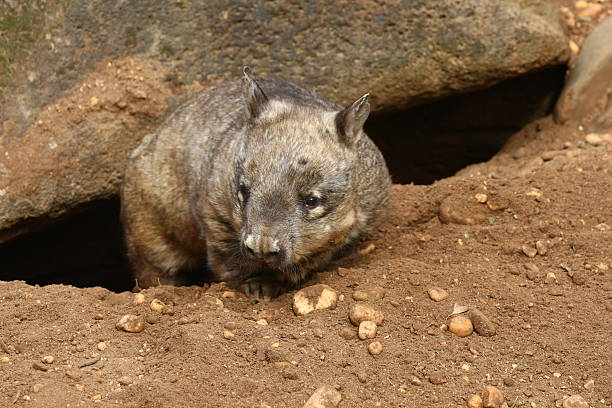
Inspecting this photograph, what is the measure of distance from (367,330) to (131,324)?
1.13 m

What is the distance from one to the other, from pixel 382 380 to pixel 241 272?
1377 millimetres

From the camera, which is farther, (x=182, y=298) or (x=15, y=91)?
(x=15, y=91)

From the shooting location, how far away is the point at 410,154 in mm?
7316

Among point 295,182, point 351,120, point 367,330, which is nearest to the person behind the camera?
point 367,330

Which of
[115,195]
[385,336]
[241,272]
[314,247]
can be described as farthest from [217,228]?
[115,195]

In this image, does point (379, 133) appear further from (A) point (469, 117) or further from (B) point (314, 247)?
(B) point (314, 247)

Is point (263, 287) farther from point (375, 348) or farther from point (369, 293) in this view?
point (375, 348)

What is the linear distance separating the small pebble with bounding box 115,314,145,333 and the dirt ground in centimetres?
4

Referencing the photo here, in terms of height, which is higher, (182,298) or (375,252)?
(182,298)

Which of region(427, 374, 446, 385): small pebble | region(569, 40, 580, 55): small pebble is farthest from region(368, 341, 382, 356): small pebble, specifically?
region(569, 40, 580, 55): small pebble

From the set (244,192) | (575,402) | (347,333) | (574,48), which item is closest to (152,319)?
(244,192)

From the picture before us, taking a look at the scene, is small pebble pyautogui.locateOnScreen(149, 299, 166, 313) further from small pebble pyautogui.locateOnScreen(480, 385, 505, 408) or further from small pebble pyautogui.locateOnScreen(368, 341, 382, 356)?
small pebble pyautogui.locateOnScreen(480, 385, 505, 408)

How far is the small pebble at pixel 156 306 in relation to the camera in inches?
157

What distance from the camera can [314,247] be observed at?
4191mm
